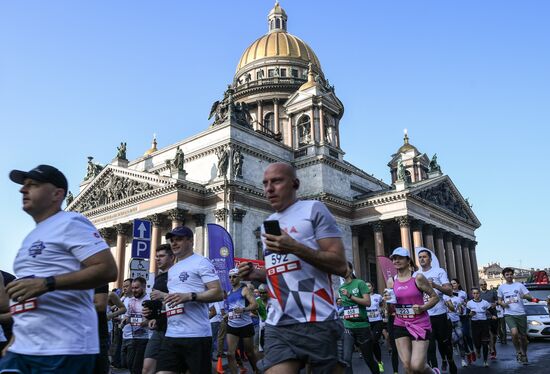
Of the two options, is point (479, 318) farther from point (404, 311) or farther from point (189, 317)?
point (189, 317)

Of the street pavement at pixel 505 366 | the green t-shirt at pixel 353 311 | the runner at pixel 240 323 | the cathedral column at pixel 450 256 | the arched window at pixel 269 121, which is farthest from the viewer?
the arched window at pixel 269 121

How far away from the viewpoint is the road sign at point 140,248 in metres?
10.3

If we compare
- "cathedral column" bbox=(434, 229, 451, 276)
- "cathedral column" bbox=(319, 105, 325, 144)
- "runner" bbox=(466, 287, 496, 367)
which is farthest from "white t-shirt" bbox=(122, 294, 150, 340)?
"cathedral column" bbox=(434, 229, 451, 276)

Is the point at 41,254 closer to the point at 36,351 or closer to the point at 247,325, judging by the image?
the point at 36,351

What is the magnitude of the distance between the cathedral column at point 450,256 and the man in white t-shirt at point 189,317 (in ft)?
132

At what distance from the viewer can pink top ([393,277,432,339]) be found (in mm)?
6809

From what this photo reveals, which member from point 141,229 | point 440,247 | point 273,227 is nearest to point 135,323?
point 141,229

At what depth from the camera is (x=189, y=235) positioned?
5.95 metres

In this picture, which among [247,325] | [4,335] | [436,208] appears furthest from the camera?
[436,208]

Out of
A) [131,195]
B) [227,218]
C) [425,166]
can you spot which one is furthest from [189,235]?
[425,166]

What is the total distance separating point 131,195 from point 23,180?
1276 inches

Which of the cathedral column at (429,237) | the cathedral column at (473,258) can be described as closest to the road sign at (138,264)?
the cathedral column at (429,237)

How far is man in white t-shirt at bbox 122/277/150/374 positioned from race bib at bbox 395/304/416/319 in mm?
3709

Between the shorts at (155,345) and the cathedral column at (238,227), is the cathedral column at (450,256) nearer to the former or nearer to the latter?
the cathedral column at (238,227)
